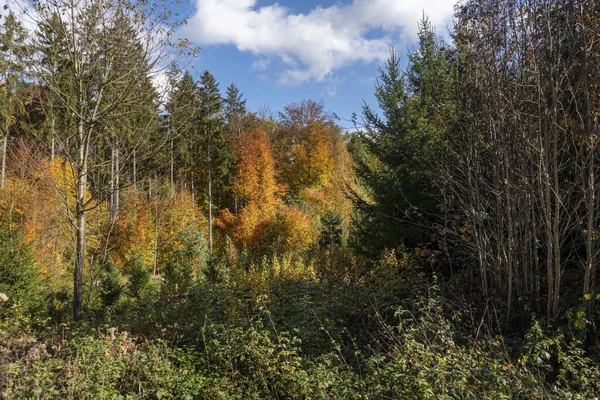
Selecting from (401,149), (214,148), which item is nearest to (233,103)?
(214,148)

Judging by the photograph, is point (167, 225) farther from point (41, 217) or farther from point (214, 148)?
point (41, 217)

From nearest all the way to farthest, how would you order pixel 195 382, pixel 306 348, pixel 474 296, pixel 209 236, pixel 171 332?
1. pixel 195 382
2. pixel 306 348
3. pixel 171 332
4. pixel 474 296
5. pixel 209 236

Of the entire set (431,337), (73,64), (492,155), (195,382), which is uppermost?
(73,64)

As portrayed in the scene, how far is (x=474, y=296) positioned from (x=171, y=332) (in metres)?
4.06

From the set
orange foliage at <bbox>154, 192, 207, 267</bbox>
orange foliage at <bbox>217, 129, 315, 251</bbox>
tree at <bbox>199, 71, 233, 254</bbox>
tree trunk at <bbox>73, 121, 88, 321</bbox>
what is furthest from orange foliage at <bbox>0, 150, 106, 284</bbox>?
tree at <bbox>199, 71, 233, 254</bbox>

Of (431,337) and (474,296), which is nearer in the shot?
(431,337)

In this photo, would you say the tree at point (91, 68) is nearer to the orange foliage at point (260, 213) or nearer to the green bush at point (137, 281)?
the green bush at point (137, 281)

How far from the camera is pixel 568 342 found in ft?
12.5

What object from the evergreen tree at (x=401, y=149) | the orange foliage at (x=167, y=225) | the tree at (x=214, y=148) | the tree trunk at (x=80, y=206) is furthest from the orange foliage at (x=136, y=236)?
the evergreen tree at (x=401, y=149)

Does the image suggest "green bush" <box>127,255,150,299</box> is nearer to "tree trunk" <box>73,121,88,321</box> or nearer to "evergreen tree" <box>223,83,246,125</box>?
"tree trunk" <box>73,121,88,321</box>

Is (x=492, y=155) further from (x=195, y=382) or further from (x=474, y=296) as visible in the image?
(x=195, y=382)

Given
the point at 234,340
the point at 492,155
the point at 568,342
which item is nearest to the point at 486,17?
the point at 492,155

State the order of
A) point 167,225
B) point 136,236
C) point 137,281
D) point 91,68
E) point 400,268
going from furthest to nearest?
point 167,225, point 136,236, point 137,281, point 400,268, point 91,68

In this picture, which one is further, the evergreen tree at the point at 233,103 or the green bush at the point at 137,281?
the evergreen tree at the point at 233,103
